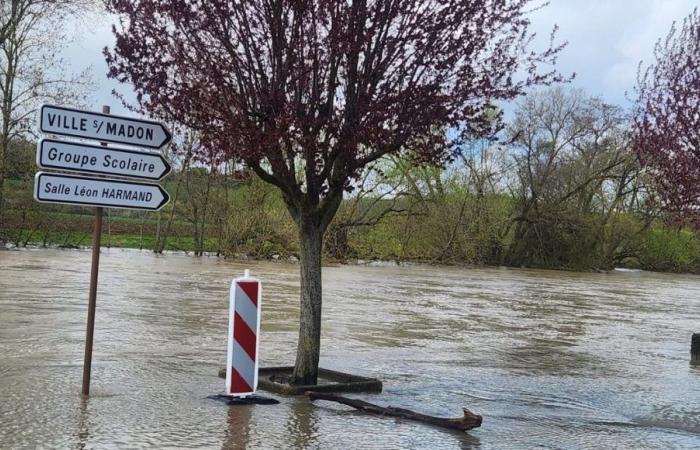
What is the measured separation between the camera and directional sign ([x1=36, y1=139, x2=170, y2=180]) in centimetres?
704

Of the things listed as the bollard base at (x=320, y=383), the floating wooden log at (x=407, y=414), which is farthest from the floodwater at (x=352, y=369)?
the bollard base at (x=320, y=383)

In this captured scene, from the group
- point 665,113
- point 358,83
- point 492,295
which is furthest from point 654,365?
point 492,295

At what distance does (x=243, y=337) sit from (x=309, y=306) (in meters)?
1.24

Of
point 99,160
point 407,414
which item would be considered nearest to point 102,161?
point 99,160

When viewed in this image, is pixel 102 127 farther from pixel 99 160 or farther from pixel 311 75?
pixel 311 75

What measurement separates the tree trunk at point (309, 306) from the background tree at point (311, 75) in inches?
22.7

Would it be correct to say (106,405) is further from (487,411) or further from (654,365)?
(654,365)

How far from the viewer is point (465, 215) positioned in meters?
46.4

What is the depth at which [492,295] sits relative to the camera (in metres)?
25.0

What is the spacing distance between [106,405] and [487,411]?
3.63 meters

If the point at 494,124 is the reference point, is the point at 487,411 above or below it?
below

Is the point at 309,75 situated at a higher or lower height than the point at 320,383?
higher

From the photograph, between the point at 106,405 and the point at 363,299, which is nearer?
the point at 106,405

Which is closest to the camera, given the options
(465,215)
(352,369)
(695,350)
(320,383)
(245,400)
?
(245,400)
